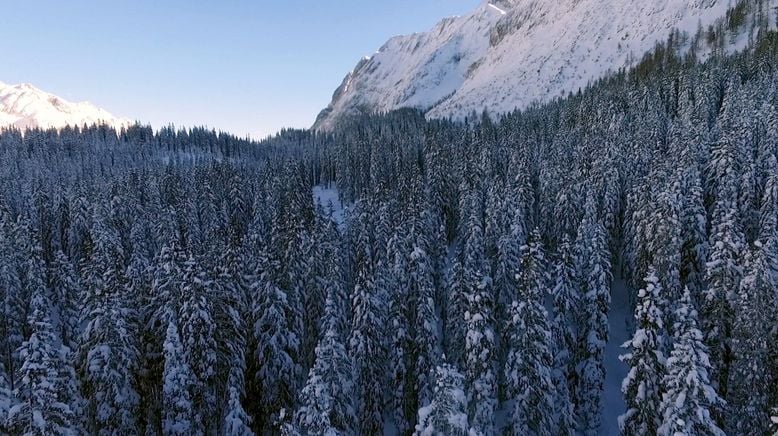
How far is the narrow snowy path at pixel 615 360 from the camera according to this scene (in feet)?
112

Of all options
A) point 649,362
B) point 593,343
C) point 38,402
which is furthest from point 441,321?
point 38,402

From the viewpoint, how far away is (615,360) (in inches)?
1554

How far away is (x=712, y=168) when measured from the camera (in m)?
44.5

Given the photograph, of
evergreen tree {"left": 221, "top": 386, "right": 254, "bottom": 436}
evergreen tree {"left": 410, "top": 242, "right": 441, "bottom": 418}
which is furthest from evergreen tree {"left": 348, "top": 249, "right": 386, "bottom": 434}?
evergreen tree {"left": 221, "top": 386, "right": 254, "bottom": 436}

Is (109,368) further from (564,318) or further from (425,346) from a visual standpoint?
(564,318)

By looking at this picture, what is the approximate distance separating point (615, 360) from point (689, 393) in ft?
79.5

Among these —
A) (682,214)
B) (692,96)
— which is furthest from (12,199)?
(692,96)

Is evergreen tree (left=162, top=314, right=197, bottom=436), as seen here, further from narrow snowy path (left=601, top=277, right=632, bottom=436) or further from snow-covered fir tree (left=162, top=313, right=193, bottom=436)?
narrow snowy path (left=601, top=277, right=632, bottom=436)

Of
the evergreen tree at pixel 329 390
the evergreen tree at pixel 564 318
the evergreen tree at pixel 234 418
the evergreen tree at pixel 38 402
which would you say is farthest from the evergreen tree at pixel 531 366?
the evergreen tree at pixel 38 402

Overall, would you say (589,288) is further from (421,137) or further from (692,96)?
(421,137)

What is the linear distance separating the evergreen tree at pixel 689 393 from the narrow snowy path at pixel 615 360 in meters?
17.5

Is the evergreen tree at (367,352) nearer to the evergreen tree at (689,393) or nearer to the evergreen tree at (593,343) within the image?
the evergreen tree at (593,343)

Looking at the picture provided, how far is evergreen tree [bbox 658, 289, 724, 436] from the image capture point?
55.8ft

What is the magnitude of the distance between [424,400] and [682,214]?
23.7m
